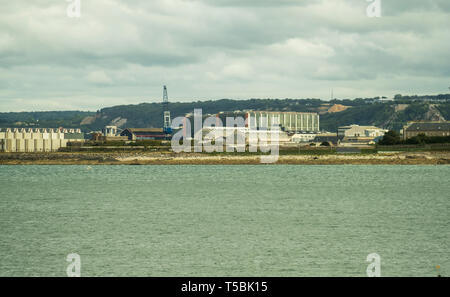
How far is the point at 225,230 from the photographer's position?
26.7 meters

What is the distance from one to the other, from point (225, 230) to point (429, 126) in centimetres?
10805

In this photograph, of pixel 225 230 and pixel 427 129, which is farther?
pixel 427 129

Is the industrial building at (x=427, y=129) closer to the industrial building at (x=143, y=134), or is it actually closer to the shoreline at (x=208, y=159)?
the shoreline at (x=208, y=159)

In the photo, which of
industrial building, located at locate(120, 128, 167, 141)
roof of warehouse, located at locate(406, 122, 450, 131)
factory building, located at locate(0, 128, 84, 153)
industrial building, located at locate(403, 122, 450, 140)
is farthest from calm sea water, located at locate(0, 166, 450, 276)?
industrial building, located at locate(120, 128, 167, 141)

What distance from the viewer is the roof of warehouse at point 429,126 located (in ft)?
406

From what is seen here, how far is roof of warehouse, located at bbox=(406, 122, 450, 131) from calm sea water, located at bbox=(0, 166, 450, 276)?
80044 millimetres

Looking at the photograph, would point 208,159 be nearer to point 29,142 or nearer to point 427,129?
point 29,142

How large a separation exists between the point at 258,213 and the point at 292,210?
2312mm

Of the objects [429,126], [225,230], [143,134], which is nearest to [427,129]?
[429,126]

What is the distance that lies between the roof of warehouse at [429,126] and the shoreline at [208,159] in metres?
42.5

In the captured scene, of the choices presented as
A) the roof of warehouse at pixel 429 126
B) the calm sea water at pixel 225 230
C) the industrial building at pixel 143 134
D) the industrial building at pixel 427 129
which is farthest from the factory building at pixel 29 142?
the roof of warehouse at pixel 429 126
